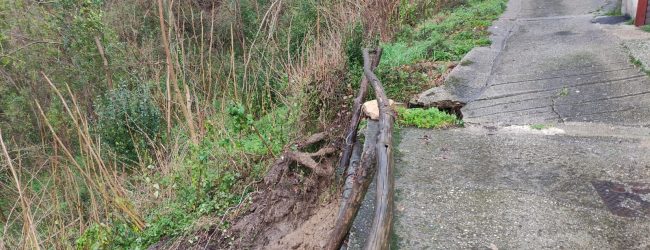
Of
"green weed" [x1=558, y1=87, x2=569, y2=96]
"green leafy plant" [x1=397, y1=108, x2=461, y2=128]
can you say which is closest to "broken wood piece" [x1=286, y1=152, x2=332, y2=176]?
"green leafy plant" [x1=397, y1=108, x2=461, y2=128]

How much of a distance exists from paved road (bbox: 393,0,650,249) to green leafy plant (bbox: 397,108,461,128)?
123 millimetres

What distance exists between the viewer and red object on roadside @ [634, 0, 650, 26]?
5582 mm

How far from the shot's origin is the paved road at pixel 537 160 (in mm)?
2389

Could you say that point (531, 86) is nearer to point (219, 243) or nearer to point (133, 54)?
point (219, 243)

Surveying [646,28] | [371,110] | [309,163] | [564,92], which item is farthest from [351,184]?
[646,28]

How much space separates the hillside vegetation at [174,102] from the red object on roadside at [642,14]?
5.97 feet

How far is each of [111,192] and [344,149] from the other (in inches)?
72.4

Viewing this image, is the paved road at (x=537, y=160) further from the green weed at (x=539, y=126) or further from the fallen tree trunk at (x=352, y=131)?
the fallen tree trunk at (x=352, y=131)

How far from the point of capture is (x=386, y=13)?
7117 mm

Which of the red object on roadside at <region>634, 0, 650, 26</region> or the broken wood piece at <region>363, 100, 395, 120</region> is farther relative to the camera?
the red object on roadside at <region>634, 0, 650, 26</region>

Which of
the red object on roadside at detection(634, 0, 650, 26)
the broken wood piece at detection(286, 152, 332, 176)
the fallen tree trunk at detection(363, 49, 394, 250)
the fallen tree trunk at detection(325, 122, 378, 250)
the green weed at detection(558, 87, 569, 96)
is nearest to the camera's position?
the fallen tree trunk at detection(363, 49, 394, 250)

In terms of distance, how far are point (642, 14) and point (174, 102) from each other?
5576 millimetres

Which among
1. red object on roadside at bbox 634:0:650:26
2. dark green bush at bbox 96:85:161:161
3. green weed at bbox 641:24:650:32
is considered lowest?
dark green bush at bbox 96:85:161:161

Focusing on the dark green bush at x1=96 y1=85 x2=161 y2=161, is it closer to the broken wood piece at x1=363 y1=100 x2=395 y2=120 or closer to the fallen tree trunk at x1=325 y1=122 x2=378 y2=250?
the broken wood piece at x1=363 y1=100 x2=395 y2=120
